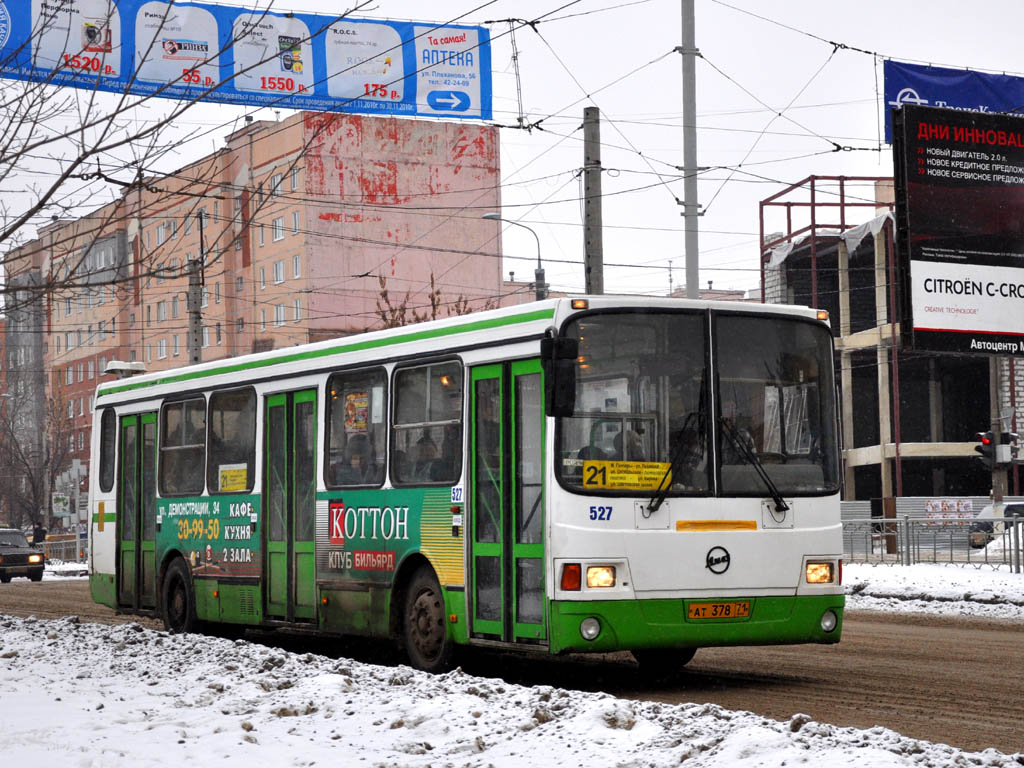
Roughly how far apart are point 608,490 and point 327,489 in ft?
13.0

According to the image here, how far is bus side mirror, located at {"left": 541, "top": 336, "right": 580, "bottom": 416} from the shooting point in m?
11.2

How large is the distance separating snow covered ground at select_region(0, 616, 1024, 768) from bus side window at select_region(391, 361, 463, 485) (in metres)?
1.84

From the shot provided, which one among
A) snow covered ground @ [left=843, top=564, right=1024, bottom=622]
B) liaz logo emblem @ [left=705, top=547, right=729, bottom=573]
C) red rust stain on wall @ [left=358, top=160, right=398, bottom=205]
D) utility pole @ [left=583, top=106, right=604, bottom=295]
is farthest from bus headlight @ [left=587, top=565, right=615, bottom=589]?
red rust stain on wall @ [left=358, top=160, right=398, bottom=205]

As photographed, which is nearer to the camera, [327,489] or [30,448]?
[327,489]

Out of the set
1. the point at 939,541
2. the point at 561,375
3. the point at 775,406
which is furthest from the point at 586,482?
the point at 939,541

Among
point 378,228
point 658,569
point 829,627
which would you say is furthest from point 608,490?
point 378,228

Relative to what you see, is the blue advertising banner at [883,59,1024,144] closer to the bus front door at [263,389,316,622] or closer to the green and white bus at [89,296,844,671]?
the bus front door at [263,389,316,622]

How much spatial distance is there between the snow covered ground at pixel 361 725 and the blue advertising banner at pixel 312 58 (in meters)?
16.7

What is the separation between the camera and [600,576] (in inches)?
448

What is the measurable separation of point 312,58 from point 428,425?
20975 mm

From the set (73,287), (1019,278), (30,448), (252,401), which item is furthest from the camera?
(30,448)

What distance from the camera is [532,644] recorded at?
459 inches

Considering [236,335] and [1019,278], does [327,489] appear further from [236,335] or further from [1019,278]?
[236,335]

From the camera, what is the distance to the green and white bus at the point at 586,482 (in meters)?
11.4
